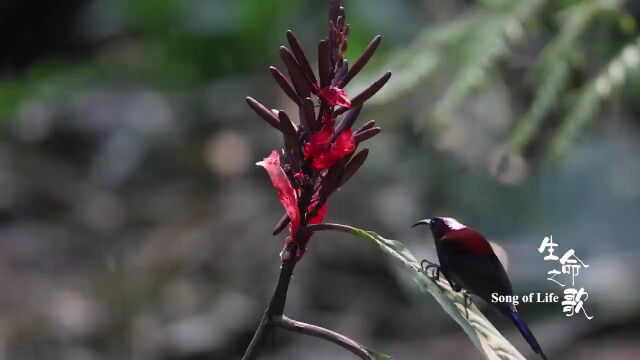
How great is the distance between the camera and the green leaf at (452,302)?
617 mm

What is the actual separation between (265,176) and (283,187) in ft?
11.0

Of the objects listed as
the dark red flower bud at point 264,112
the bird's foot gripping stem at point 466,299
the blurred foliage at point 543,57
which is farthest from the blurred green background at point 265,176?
the dark red flower bud at point 264,112

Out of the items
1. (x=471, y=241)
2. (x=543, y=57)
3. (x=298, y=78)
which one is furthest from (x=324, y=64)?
(x=543, y=57)

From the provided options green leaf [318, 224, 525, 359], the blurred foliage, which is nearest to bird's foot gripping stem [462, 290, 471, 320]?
green leaf [318, 224, 525, 359]

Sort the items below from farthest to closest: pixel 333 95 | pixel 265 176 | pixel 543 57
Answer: pixel 265 176 → pixel 543 57 → pixel 333 95

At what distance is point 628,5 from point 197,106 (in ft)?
10.0

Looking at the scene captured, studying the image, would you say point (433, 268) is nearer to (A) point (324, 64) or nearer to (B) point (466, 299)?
(B) point (466, 299)

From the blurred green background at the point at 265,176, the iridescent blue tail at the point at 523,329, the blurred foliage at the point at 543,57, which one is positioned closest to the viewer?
the iridescent blue tail at the point at 523,329

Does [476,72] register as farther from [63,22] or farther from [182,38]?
[63,22]

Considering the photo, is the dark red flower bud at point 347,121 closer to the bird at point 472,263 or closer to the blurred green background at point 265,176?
the bird at point 472,263

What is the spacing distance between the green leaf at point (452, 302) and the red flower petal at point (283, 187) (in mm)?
23

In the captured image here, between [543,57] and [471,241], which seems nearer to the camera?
[471,241]

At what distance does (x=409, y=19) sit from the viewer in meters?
4.21

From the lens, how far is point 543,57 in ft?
5.35
